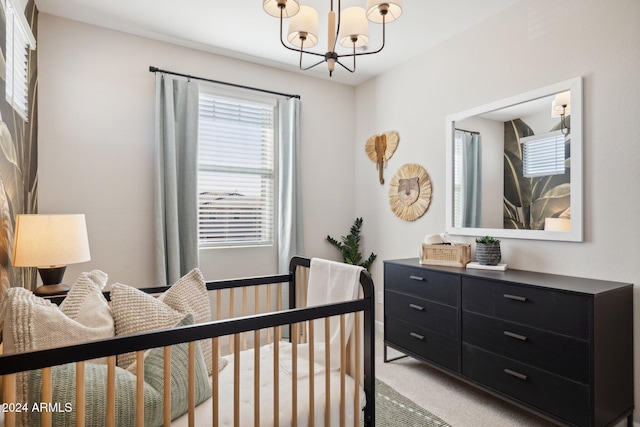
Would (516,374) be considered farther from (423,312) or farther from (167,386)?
(167,386)

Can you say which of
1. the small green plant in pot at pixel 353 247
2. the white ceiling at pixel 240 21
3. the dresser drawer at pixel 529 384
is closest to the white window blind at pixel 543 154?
the white ceiling at pixel 240 21

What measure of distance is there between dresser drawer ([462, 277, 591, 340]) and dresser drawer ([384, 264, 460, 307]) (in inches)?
3.5

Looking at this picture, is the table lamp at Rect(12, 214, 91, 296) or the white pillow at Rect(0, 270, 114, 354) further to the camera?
the table lamp at Rect(12, 214, 91, 296)

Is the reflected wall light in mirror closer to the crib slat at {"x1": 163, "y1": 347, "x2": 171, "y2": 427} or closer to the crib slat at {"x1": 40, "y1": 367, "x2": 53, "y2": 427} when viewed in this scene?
the crib slat at {"x1": 163, "y1": 347, "x2": 171, "y2": 427}

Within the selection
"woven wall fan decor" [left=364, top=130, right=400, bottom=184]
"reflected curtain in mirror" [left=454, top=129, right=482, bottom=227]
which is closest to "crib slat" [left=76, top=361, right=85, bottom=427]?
"reflected curtain in mirror" [left=454, top=129, right=482, bottom=227]

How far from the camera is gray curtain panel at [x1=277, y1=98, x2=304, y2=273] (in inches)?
132

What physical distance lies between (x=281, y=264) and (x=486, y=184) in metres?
1.90

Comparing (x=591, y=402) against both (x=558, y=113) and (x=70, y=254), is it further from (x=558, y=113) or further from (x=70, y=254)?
(x=70, y=254)

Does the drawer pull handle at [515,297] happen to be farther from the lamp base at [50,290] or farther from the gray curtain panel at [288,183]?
the lamp base at [50,290]

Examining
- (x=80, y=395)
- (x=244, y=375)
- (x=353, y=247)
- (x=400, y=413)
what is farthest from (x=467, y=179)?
(x=80, y=395)

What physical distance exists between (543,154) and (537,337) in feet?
3.67

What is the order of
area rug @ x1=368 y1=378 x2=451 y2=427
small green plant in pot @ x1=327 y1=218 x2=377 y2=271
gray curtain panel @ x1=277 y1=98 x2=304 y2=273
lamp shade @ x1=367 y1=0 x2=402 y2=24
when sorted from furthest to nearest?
small green plant in pot @ x1=327 y1=218 x2=377 y2=271, gray curtain panel @ x1=277 y1=98 x2=304 y2=273, area rug @ x1=368 y1=378 x2=451 y2=427, lamp shade @ x1=367 y1=0 x2=402 y2=24

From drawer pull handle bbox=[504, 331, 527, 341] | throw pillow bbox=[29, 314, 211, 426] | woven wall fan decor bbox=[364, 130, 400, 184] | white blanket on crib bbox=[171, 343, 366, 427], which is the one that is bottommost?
white blanket on crib bbox=[171, 343, 366, 427]

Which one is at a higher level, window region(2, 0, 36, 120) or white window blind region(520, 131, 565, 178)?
window region(2, 0, 36, 120)
